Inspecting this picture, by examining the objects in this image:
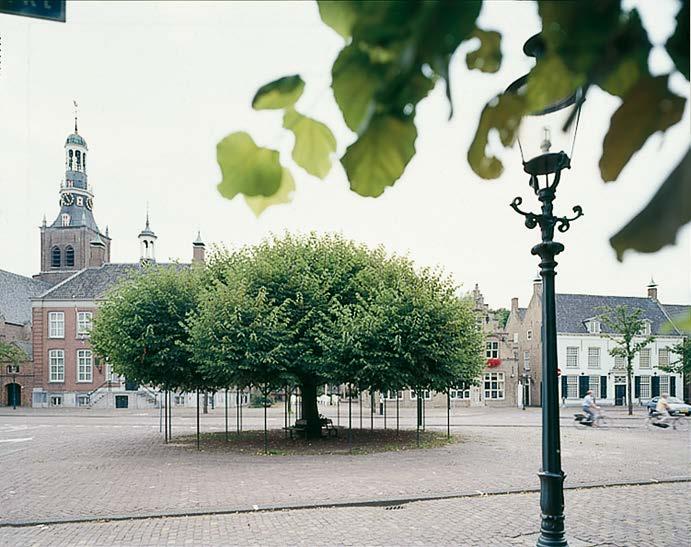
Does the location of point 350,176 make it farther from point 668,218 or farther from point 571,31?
point 668,218

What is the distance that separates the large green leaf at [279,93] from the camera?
1.10m

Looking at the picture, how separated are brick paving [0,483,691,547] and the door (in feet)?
133

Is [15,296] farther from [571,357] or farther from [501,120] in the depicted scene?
[501,120]

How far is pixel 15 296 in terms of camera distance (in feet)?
185

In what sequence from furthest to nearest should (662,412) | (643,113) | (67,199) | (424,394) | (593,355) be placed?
1. (67,199)
2. (593,355)
3. (424,394)
4. (662,412)
5. (643,113)

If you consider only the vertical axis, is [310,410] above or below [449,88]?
below

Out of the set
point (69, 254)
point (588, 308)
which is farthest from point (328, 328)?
point (69, 254)

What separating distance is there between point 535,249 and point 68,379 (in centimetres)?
4726

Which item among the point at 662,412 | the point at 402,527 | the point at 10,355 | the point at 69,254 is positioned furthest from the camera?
the point at 69,254

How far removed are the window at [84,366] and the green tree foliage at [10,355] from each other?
4.05 metres

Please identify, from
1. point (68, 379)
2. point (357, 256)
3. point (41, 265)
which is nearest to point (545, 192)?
point (357, 256)

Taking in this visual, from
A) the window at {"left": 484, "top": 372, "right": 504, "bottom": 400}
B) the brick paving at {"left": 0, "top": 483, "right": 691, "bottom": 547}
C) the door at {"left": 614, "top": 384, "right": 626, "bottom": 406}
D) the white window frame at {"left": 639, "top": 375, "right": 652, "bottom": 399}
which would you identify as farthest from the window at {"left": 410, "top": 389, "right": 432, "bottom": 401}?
the white window frame at {"left": 639, "top": 375, "right": 652, "bottom": 399}

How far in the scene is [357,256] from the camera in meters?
22.2

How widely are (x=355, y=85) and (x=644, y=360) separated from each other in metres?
52.5
